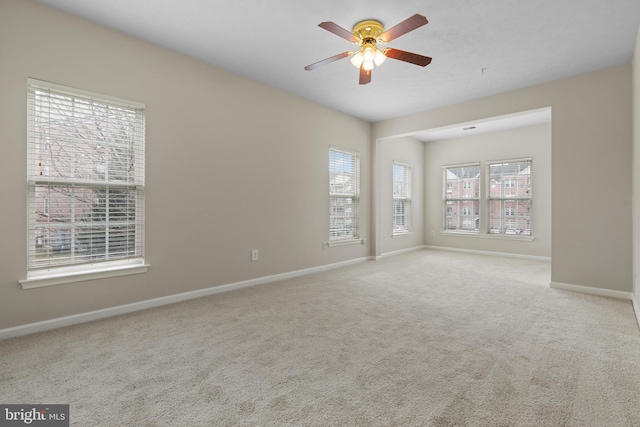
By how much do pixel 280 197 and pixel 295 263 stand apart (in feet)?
3.43

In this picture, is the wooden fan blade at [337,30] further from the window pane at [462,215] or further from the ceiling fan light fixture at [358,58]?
the window pane at [462,215]

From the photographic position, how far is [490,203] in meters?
6.98

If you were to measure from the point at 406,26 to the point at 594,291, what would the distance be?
3.87 m

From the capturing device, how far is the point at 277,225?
442cm

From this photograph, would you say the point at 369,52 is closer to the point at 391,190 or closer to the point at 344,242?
the point at 344,242

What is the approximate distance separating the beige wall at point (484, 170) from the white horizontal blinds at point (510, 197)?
0.46 ft

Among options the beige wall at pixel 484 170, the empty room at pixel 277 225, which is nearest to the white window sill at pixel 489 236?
the beige wall at pixel 484 170

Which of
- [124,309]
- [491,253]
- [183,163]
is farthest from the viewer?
[491,253]

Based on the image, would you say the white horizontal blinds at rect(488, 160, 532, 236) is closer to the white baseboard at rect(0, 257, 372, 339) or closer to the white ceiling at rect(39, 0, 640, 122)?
the white ceiling at rect(39, 0, 640, 122)

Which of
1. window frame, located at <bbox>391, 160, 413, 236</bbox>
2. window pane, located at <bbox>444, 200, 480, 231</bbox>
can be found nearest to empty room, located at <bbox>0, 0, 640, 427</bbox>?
window frame, located at <bbox>391, 160, 413, 236</bbox>

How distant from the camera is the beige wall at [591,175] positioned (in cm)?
359

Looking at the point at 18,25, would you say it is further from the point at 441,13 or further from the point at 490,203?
the point at 490,203

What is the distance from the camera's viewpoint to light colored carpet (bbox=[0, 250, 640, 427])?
157cm

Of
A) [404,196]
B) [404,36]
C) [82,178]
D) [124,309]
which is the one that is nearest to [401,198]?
[404,196]
